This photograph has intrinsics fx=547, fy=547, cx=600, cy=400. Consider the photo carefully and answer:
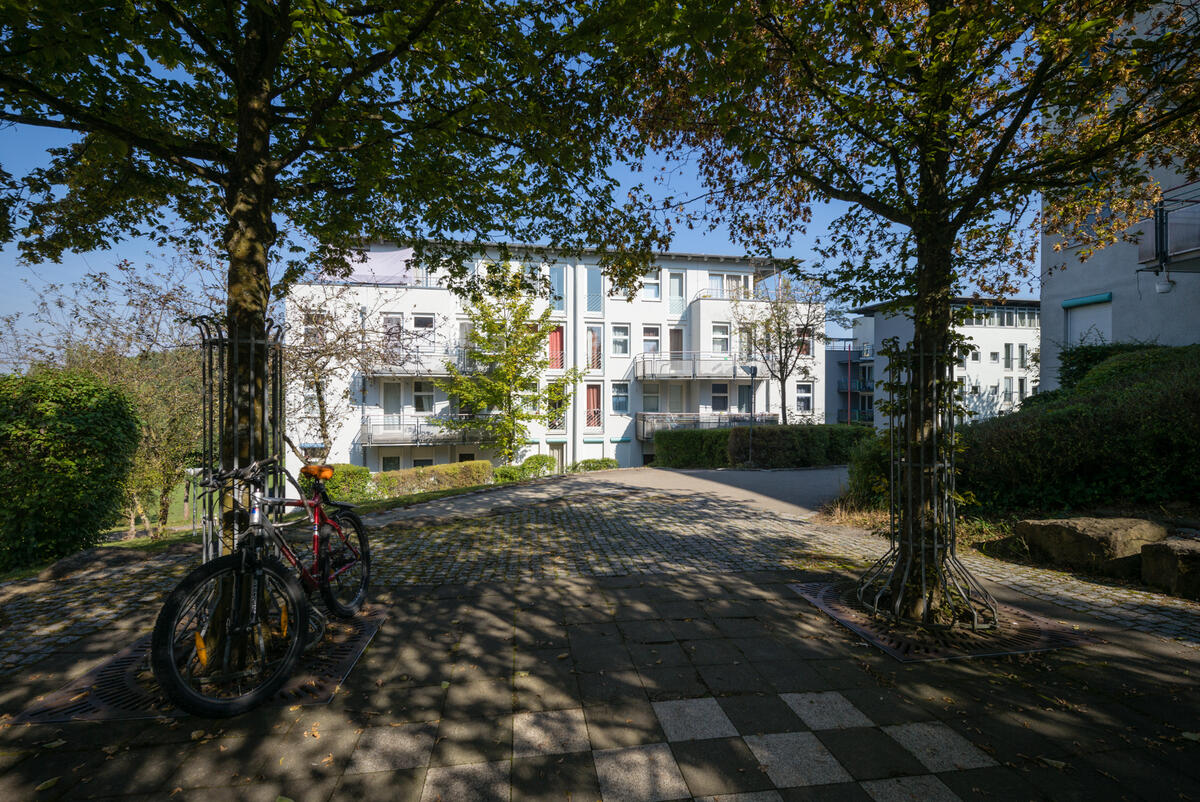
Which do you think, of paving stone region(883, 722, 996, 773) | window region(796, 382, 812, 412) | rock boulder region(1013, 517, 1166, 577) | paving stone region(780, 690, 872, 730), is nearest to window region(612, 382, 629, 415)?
window region(796, 382, 812, 412)

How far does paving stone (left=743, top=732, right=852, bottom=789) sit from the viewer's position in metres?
2.38

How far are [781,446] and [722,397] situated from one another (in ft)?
42.6

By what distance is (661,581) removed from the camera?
517 cm

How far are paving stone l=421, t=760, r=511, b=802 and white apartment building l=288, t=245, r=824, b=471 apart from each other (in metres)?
22.2

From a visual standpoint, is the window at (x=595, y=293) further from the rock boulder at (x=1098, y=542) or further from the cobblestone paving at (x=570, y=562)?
the rock boulder at (x=1098, y=542)

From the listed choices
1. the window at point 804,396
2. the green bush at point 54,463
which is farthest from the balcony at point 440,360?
the window at point 804,396

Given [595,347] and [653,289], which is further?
[653,289]

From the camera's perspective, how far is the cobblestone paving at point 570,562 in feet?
13.9

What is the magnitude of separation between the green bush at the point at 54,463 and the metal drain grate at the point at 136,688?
4.07 meters

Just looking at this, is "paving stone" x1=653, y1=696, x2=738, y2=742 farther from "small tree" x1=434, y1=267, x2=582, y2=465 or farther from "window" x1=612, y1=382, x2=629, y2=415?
"window" x1=612, y1=382, x2=629, y2=415

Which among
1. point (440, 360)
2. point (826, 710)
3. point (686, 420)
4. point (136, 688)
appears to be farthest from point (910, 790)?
point (686, 420)

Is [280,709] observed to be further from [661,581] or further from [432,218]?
[432,218]

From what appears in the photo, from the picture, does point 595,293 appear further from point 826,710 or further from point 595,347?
point 826,710

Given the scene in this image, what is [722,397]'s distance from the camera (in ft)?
100
